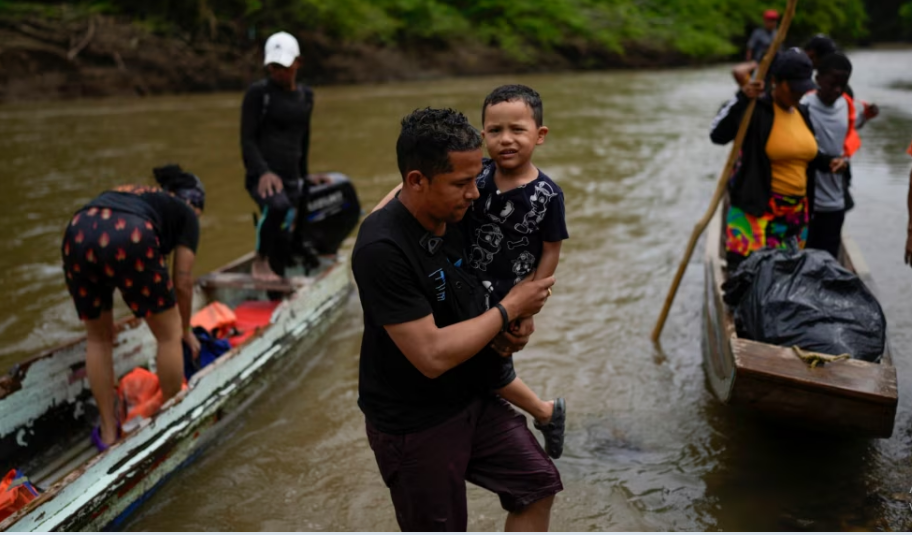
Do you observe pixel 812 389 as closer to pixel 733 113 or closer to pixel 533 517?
pixel 533 517

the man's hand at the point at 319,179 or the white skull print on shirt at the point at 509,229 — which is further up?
the white skull print on shirt at the point at 509,229

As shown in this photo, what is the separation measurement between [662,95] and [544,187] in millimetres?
20204

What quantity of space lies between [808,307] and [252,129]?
4.02m

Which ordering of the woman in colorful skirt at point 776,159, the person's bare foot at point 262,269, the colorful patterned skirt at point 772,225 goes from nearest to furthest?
the woman in colorful skirt at point 776,159 → the colorful patterned skirt at point 772,225 → the person's bare foot at point 262,269

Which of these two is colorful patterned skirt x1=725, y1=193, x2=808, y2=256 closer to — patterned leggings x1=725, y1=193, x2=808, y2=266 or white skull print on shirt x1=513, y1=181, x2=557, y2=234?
patterned leggings x1=725, y1=193, x2=808, y2=266

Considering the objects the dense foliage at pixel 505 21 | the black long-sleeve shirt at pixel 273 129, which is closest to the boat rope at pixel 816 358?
→ the black long-sleeve shirt at pixel 273 129

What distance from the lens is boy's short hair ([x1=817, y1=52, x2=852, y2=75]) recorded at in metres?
4.86

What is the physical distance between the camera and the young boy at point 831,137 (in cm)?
492

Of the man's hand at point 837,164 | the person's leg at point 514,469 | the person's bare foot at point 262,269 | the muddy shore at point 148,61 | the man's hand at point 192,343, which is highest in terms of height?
the muddy shore at point 148,61

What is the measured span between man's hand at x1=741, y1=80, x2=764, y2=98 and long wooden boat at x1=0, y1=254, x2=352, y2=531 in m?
3.39

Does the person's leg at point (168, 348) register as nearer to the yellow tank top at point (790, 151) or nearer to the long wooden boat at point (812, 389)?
the long wooden boat at point (812, 389)

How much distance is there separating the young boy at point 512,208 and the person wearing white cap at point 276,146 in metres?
3.30

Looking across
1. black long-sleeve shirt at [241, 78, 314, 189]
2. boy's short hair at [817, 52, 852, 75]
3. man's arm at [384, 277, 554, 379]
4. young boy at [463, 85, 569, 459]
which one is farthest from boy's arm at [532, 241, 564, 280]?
black long-sleeve shirt at [241, 78, 314, 189]

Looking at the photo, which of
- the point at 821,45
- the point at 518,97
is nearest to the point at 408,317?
the point at 518,97
